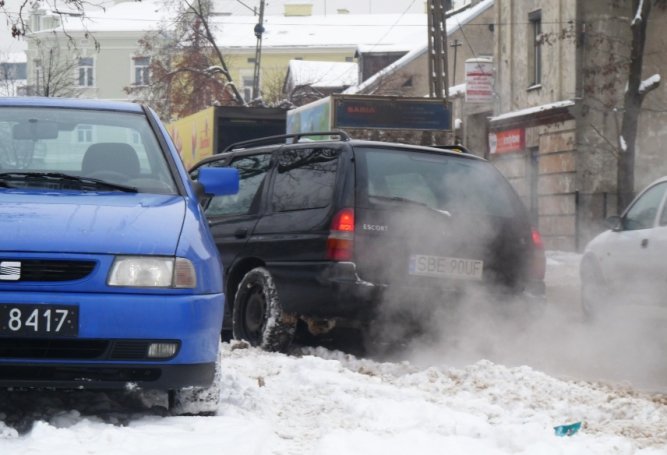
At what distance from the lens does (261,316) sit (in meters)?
9.14

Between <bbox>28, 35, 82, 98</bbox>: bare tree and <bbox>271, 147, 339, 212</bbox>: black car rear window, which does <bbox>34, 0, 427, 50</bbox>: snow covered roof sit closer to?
<bbox>28, 35, 82, 98</bbox>: bare tree

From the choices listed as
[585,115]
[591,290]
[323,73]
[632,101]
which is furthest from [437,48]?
[323,73]

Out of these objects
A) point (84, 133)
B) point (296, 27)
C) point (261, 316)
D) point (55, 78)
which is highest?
point (296, 27)

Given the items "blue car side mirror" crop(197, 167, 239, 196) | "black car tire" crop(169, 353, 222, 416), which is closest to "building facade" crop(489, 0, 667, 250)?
"blue car side mirror" crop(197, 167, 239, 196)

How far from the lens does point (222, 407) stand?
5.86 m

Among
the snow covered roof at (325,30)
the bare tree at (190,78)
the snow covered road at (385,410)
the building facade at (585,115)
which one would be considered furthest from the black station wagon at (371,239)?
the snow covered roof at (325,30)

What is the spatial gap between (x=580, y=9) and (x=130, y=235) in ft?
82.5

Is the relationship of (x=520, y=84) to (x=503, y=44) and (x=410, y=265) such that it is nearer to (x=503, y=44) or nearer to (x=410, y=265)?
(x=503, y=44)

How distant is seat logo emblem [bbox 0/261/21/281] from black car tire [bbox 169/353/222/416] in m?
0.94

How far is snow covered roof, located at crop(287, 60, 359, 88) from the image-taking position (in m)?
63.8

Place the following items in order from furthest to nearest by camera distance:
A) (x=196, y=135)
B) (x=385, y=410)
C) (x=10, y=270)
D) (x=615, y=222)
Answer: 1. (x=196, y=135)
2. (x=615, y=222)
3. (x=385, y=410)
4. (x=10, y=270)

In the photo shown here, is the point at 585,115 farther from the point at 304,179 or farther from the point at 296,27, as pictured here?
the point at 296,27

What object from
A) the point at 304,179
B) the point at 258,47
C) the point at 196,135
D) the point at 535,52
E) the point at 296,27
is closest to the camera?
the point at 304,179

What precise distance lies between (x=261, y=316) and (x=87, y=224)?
393cm
